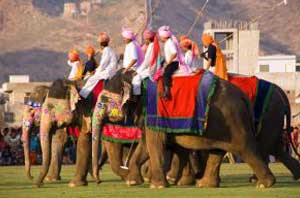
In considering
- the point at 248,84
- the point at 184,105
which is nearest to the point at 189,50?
the point at 248,84

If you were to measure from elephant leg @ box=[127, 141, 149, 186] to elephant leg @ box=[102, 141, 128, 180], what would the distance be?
0.59 meters

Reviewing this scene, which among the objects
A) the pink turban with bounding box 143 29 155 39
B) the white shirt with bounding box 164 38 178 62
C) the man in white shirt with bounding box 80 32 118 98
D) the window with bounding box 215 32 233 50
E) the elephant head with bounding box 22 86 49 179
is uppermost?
the window with bounding box 215 32 233 50

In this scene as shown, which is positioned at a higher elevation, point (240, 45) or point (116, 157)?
point (240, 45)

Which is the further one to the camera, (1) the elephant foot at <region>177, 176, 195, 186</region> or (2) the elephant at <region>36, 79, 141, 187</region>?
(1) the elephant foot at <region>177, 176, 195, 186</region>

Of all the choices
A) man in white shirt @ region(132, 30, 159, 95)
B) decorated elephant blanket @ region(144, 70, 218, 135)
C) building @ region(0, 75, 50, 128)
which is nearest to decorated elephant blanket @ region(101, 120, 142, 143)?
man in white shirt @ region(132, 30, 159, 95)

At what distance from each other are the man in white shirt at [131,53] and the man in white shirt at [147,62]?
0.20 metres

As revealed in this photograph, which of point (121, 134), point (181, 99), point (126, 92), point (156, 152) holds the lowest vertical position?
point (156, 152)

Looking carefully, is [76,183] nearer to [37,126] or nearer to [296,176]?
[37,126]

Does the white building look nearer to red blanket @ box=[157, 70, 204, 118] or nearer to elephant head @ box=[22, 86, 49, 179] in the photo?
elephant head @ box=[22, 86, 49, 179]

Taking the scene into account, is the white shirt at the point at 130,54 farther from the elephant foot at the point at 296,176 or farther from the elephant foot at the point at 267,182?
the elephant foot at the point at 296,176

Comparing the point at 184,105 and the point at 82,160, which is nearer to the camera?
the point at 184,105

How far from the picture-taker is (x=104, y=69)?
32000 mm

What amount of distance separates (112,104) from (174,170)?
2.66m

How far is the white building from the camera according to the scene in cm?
14938
